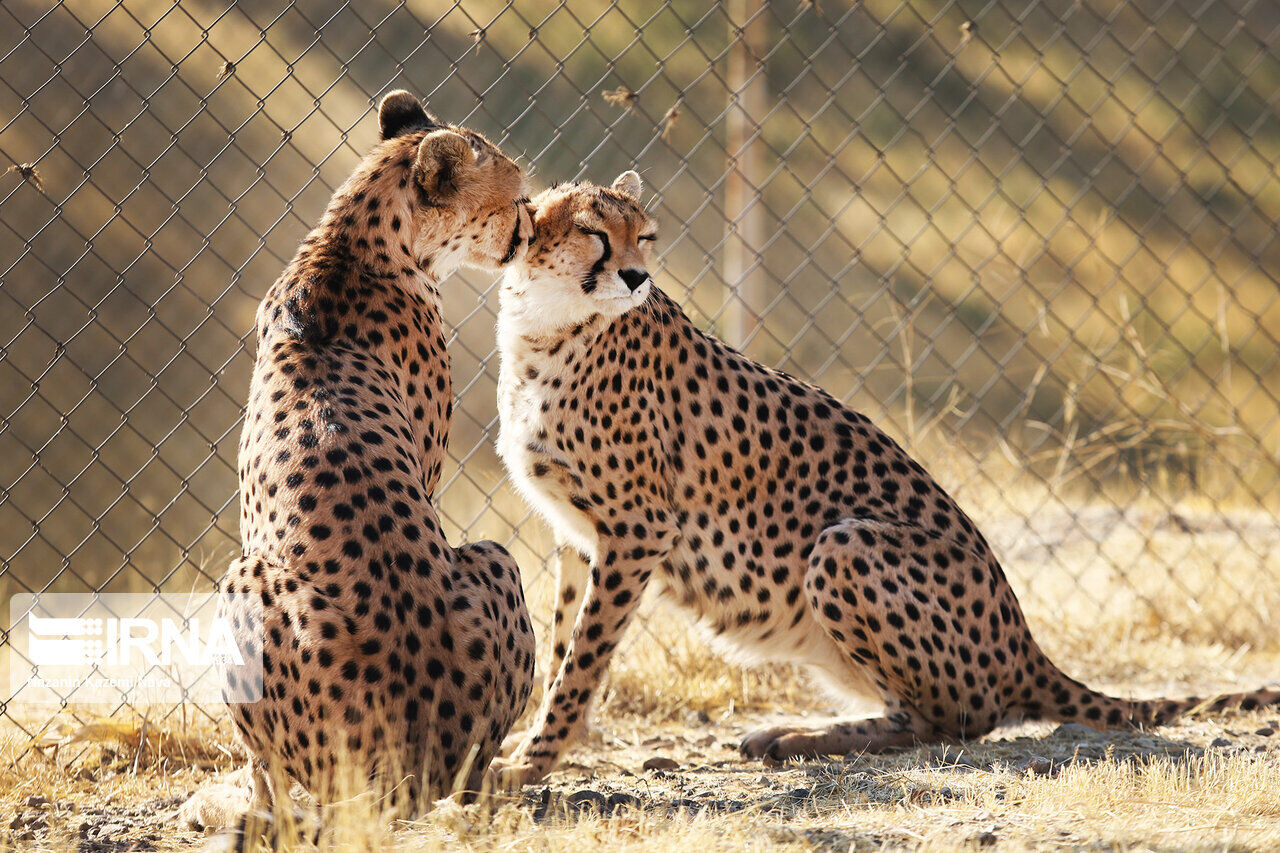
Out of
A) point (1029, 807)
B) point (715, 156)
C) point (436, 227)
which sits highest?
point (715, 156)

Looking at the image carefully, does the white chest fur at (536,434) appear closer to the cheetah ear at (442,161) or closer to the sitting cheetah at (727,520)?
the sitting cheetah at (727,520)

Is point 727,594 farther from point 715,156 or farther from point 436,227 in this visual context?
point 715,156

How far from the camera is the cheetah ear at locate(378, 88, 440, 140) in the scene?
3.19 metres

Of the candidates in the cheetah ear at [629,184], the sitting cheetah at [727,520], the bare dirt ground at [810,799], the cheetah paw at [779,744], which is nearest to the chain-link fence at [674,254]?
the cheetah ear at [629,184]

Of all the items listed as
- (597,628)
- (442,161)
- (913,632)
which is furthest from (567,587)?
(442,161)

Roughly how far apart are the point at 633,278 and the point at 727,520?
721mm

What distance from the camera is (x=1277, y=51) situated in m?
11.6

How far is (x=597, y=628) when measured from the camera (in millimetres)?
3100

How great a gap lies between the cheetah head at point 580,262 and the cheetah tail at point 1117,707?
162 centimetres

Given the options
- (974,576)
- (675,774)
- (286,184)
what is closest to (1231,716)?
(974,576)

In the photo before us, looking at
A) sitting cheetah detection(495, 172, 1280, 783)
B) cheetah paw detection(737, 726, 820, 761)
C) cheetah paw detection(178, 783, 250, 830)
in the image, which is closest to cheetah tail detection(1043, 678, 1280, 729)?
sitting cheetah detection(495, 172, 1280, 783)

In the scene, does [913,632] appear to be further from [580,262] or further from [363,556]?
[363,556]

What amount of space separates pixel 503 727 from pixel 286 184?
17.5 feet

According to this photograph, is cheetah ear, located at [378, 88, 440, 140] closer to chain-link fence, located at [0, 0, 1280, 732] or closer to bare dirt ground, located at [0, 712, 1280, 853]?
chain-link fence, located at [0, 0, 1280, 732]
